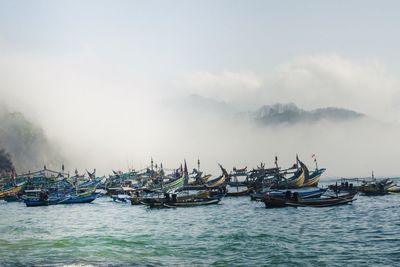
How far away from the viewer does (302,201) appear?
51.2 metres

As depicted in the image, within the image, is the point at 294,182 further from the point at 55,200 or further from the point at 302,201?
the point at 55,200

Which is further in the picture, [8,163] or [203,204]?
[8,163]

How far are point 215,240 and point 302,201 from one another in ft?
76.0

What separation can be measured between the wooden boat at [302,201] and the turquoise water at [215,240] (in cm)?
180

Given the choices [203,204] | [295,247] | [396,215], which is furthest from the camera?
[203,204]

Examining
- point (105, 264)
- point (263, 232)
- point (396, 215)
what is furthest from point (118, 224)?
point (396, 215)

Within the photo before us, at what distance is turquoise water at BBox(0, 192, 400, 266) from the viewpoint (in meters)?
24.0

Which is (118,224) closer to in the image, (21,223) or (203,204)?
(21,223)

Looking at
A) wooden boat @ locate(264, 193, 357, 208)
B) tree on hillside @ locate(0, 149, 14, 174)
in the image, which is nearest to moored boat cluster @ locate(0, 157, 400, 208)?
wooden boat @ locate(264, 193, 357, 208)

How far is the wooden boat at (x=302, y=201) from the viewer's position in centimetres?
5125

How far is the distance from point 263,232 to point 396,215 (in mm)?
19294

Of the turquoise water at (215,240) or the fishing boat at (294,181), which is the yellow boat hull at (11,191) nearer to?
the turquoise water at (215,240)

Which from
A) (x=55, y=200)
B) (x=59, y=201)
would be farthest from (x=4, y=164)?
(x=59, y=201)

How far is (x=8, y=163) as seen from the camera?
180 meters
